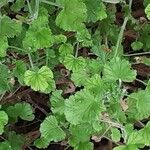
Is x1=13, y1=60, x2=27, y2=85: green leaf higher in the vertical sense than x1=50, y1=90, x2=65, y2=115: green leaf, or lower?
higher

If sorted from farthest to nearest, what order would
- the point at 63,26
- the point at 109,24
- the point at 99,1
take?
the point at 109,24 → the point at 99,1 → the point at 63,26

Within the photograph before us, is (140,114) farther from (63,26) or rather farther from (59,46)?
(59,46)

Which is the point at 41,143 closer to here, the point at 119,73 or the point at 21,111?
the point at 21,111

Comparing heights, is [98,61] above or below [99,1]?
below

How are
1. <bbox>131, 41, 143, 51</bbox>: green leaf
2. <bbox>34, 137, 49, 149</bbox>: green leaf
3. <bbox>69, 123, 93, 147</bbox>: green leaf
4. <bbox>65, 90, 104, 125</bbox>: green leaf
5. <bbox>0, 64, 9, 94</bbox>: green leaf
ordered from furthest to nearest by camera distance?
<bbox>131, 41, 143, 51</bbox>: green leaf, <bbox>34, 137, 49, 149</bbox>: green leaf, <bbox>0, 64, 9, 94</bbox>: green leaf, <bbox>69, 123, 93, 147</bbox>: green leaf, <bbox>65, 90, 104, 125</bbox>: green leaf

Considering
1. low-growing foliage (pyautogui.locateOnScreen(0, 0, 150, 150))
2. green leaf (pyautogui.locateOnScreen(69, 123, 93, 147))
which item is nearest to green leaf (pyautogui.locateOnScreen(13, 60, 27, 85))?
low-growing foliage (pyautogui.locateOnScreen(0, 0, 150, 150))

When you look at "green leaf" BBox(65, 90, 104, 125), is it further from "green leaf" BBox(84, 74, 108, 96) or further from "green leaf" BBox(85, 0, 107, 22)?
"green leaf" BBox(85, 0, 107, 22)

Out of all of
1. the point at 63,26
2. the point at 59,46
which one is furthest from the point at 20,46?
the point at 63,26
